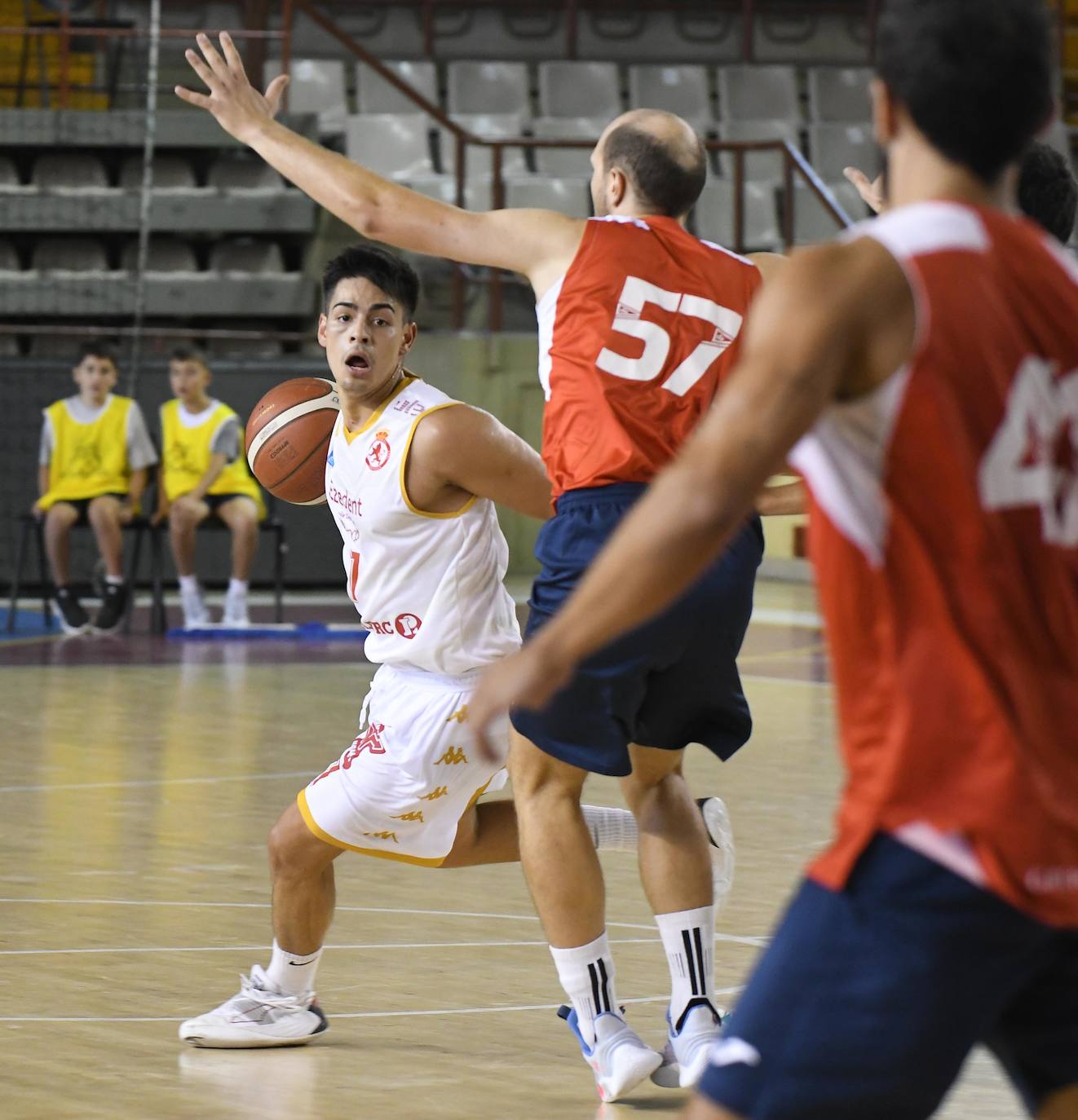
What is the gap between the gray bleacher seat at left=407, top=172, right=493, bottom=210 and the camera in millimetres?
15016

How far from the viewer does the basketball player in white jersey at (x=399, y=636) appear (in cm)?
378

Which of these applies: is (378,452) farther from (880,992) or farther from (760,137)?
(760,137)

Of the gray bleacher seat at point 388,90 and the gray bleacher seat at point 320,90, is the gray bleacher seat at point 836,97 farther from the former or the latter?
the gray bleacher seat at point 320,90

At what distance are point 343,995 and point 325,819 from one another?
0.61m

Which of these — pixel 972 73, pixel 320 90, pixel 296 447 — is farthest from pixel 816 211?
pixel 972 73

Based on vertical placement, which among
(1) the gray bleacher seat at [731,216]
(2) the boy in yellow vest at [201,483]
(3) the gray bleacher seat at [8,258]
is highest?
(1) the gray bleacher seat at [731,216]

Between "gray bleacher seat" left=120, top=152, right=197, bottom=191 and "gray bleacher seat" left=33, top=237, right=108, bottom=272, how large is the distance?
1.74 feet

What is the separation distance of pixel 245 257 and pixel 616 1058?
1237 cm

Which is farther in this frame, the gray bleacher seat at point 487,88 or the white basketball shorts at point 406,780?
the gray bleacher seat at point 487,88

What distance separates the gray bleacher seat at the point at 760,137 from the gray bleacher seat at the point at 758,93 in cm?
18

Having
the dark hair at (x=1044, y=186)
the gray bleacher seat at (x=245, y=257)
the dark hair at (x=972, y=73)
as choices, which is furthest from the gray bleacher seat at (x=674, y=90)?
the dark hair at (x=972, y=73)

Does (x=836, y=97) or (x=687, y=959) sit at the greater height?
(x=836, y=97)

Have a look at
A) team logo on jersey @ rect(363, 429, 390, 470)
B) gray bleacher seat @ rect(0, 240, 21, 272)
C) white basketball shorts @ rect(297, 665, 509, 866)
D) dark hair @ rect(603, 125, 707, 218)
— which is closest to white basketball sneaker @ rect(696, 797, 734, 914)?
white basketball shorts @ rect(297, 665, 509, 866)

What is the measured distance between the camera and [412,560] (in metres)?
3.92
